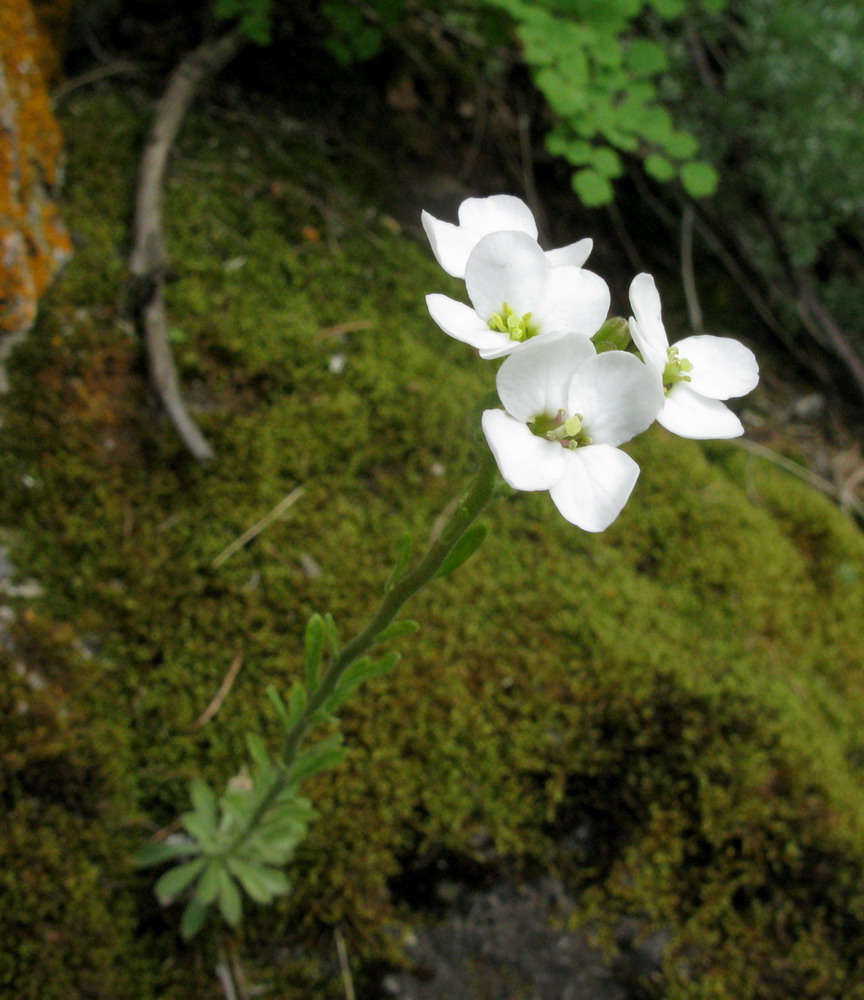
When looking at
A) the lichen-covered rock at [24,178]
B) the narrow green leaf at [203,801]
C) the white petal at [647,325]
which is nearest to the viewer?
the white petal at [647,325]

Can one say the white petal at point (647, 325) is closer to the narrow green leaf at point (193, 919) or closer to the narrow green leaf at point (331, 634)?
the narrow green leaf at point (331, 634)

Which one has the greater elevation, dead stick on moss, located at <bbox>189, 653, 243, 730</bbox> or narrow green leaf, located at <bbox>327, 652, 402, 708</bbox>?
narrow green leaf, located at <bbox>327, 652, 402, 708</bbox>

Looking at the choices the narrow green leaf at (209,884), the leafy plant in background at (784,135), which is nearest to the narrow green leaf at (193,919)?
the narrow green leaf at (209,884)

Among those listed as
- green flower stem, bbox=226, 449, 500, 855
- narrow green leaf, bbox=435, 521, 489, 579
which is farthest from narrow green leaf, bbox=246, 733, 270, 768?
narrow green leaf, bbox=435, 521, 489, 579

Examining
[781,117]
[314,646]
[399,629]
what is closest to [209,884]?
[314,646]

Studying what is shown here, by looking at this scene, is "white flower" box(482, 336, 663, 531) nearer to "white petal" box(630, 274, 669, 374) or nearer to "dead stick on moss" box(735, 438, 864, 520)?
"white petal" box(630, 274, 669, 374)

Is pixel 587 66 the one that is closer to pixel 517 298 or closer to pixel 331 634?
pixel 517 298
